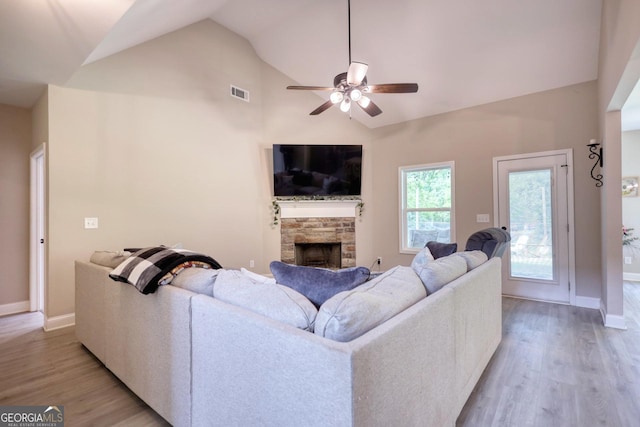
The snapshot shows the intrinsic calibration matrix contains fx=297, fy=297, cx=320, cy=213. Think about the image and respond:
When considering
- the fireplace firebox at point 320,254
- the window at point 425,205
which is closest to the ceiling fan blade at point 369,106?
the window at point 425,205

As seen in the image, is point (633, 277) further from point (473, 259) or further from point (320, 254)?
point (320, 254)

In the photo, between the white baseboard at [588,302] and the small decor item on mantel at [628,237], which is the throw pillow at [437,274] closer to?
the white baseboard at [588,302]

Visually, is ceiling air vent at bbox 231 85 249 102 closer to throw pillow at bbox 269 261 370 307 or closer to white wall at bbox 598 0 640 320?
throw pillow at bbox 269 261 370 307

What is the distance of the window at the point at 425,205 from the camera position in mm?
4707

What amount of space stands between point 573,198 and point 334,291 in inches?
155

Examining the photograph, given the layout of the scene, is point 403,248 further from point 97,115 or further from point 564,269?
point 97,115

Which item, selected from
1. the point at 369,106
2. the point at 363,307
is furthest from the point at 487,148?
the point at 363,307

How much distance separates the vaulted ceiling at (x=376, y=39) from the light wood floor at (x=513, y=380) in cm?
260

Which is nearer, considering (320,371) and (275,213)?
(320,371)

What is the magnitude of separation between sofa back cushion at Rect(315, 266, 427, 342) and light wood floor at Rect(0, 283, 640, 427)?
988 mm

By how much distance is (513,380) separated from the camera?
208cm

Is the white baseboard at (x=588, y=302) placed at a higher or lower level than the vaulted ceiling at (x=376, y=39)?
lower

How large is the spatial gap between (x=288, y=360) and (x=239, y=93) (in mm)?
4660

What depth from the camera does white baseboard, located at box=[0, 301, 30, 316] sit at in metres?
3.52
